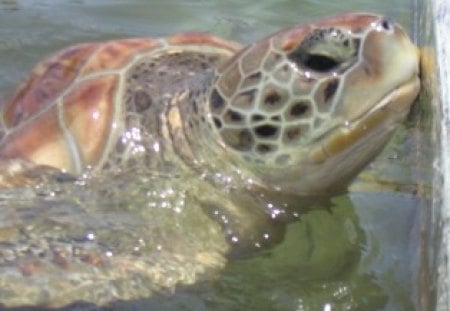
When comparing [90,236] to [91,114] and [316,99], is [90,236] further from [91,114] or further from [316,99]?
[316,99]

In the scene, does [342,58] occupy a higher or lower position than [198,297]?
higher

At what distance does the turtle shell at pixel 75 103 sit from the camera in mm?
3158

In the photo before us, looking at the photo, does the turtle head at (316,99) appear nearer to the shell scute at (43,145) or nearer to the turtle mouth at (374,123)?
the turtle mouth at (374,123)

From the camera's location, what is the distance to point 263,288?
2781 millimetres

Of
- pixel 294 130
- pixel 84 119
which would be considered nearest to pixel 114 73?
pixel 84 119

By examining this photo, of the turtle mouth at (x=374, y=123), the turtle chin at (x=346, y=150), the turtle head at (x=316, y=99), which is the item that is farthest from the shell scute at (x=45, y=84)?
the turtle mouth at (x=374, y=123)

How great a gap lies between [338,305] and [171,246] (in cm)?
49

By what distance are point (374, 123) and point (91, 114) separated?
3.12 ft

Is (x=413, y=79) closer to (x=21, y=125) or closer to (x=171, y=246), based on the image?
(x=171, y=246)

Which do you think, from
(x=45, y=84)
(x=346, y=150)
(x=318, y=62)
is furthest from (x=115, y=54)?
(x=346, y=150)

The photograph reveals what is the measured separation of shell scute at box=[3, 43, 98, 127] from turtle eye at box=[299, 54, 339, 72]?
35.0 inches

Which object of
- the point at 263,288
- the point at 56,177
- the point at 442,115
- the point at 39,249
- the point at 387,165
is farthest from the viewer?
the point at 387,165

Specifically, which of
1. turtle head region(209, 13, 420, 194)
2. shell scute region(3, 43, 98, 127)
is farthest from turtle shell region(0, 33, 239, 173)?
turtle head region(209, 13, 420, 194)

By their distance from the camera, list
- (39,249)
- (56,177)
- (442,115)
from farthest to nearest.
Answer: (56,177) < (39,249) < (442,115)
